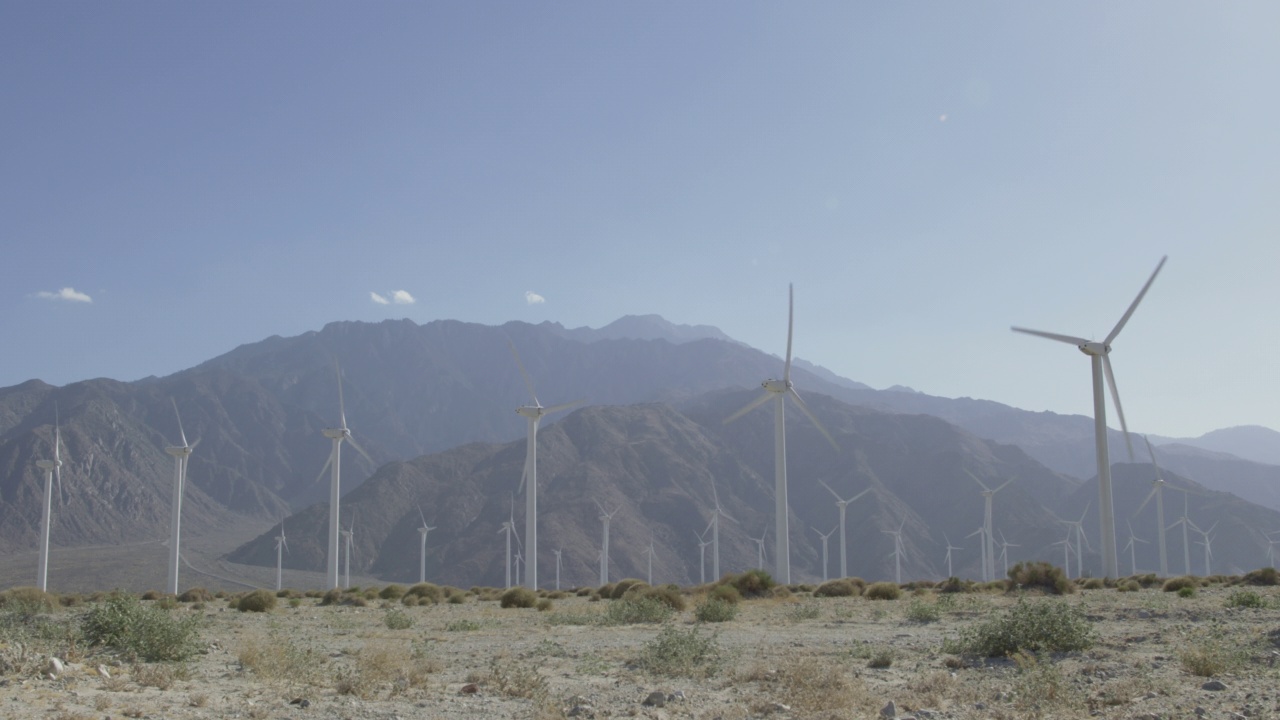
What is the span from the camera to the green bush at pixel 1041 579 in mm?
33875

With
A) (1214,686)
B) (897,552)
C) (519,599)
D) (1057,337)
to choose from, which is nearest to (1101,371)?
(1057,337)

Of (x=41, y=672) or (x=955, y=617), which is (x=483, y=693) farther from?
(x=955, y=617)

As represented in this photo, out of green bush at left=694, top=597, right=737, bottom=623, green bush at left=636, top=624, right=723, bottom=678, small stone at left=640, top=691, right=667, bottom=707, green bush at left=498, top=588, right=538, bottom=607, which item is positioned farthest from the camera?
green bush at left=498, top=588, right=538, bottom=607

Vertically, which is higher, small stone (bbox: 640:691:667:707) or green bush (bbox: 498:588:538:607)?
small stone (bbox: 640:691:667:707)

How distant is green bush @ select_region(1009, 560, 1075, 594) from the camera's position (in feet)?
111

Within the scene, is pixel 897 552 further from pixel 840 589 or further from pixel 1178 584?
pixel 1178 584

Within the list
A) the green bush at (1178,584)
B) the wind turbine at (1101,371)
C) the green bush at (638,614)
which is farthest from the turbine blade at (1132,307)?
the green bush at (638,614)

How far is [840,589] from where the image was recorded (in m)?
39.4

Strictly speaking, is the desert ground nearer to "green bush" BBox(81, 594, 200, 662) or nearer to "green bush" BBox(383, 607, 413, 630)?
"green bush" BBox(81, 594, 200, 662)

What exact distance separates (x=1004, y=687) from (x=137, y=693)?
12.2 metres

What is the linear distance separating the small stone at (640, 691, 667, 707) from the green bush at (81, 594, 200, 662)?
351 inches

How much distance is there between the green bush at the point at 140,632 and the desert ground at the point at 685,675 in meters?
0.36

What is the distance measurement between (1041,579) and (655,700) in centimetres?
2686

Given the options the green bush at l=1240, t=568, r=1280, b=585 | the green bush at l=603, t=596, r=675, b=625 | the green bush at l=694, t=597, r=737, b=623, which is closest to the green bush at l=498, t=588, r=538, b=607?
the green bush at l=603, t=596, r=675, b=625
